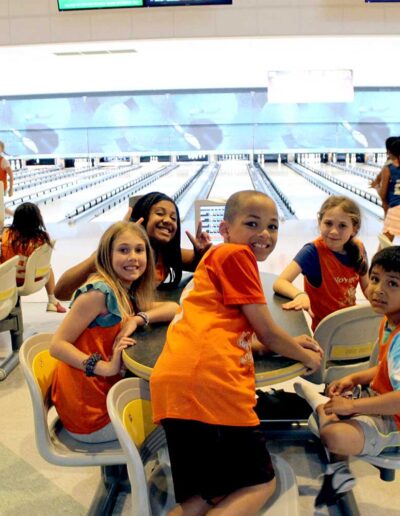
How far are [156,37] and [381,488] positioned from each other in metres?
3.50

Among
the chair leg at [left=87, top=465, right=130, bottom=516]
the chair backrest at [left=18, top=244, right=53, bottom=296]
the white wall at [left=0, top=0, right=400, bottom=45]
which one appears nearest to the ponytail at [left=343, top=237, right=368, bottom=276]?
the chair leg at [left=87, top=465, right=130, bottom=516]

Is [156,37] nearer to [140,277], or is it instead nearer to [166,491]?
[140,277]

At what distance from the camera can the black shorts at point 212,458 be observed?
1.33 meters

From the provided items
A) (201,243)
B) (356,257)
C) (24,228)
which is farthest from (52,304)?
(356,257)

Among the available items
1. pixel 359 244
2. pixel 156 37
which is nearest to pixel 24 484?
pixel 359 244

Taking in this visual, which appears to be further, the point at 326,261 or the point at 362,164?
the point at 362,164

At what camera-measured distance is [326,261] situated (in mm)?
2291

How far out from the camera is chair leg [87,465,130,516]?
187 cm

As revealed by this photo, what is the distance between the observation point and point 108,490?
196 centimetres

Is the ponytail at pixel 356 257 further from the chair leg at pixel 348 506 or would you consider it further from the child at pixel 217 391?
the child at pixel 217 391

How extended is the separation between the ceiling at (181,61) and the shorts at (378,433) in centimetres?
362

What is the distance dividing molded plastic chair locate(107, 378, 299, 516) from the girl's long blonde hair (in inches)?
11.2

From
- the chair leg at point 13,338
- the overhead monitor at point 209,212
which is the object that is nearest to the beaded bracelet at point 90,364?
the chair leg at point 13,338

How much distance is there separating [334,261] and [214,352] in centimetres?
109
